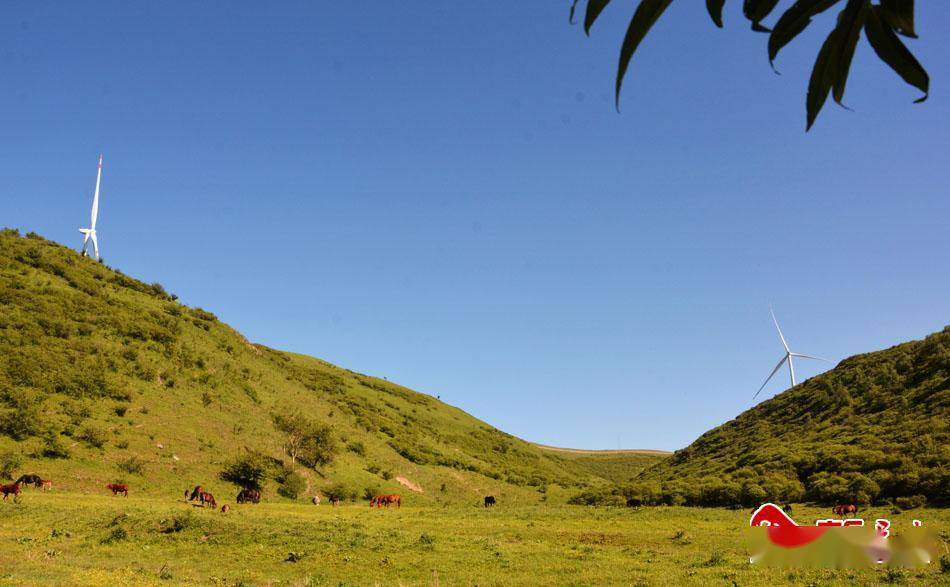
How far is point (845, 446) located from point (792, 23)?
2215 inches

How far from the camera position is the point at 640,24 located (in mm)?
1862

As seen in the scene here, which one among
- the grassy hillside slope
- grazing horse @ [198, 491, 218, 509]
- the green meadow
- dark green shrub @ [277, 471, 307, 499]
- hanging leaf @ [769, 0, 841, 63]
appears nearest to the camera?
hanging leaf @ [769, 0, 841, 63]

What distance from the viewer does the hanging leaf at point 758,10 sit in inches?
80.4

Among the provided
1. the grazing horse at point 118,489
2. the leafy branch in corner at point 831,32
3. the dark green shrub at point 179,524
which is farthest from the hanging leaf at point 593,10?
the grazing horse at point 118,489

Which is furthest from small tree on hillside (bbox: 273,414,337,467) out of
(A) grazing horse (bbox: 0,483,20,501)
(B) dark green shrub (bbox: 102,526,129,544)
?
(B) dark green shrub (bbox: 102,526,129,544)

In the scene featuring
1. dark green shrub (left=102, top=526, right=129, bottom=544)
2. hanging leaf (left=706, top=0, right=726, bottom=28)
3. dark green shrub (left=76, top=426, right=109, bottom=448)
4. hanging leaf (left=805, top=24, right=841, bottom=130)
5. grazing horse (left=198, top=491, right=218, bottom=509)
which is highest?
dark green shrub (left=76, top=426, right=109, bottom=448)

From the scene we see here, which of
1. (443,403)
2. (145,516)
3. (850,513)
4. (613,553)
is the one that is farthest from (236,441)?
(443,403)

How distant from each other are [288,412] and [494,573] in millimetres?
55337

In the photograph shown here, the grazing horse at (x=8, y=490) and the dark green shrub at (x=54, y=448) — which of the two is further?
the dark green shrub at (x=54, y=448)

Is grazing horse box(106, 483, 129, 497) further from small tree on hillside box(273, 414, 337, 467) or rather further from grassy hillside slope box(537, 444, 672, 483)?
grassy hillside slope box(537, 444, 672, 483)

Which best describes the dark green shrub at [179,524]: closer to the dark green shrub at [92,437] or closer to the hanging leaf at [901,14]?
the dark green shrub at [92,437]

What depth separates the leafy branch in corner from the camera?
71.9 inches

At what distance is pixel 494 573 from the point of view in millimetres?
21844

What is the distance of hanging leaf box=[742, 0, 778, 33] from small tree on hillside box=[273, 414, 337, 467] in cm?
6264
